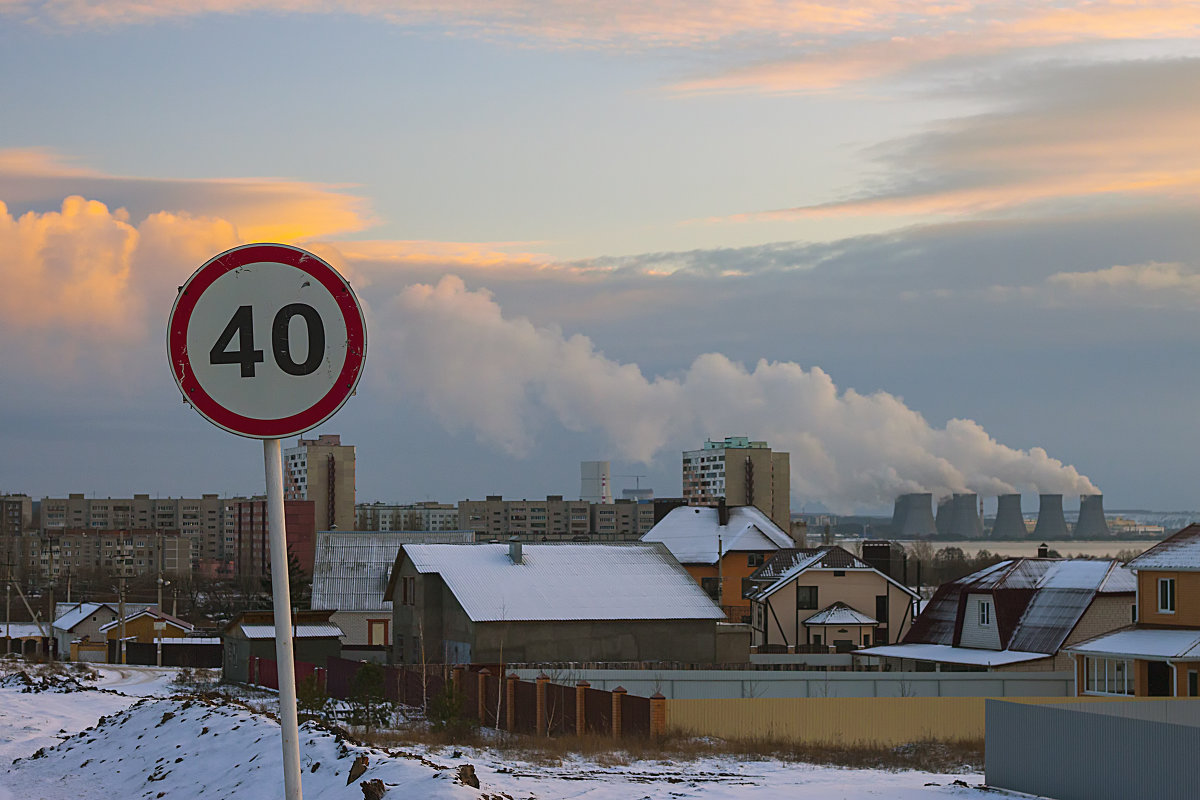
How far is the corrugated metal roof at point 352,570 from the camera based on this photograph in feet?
211

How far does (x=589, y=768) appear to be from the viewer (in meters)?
20.7

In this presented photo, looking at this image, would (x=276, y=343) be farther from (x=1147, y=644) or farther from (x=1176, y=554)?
(x=1176, y=554)

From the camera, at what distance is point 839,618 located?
207 feet

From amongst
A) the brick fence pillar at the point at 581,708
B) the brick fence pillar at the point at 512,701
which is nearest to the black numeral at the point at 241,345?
the brick fence pillar at the point at 581,708

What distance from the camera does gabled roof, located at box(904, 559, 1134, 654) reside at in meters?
46.8

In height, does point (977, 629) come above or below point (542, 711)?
below

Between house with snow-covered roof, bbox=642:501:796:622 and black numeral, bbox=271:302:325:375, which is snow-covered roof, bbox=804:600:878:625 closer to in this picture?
house with snow-covered roof, bbox=642:501:796:622

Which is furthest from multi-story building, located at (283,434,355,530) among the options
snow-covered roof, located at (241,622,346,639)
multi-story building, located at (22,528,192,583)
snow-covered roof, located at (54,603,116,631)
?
snow-covered roof, located at (241,622,346,639)

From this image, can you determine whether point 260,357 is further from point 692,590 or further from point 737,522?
point 737,522

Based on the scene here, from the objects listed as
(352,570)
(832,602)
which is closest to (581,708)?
A: (352,570)

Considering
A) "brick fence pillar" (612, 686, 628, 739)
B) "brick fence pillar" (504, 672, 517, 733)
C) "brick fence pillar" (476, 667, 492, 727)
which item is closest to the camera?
"brick fence pillar" (612, 686, 628, 739)

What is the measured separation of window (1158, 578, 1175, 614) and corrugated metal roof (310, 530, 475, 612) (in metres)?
35.7

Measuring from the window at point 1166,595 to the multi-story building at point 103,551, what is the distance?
442ft

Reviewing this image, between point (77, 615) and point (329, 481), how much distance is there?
7932cm
